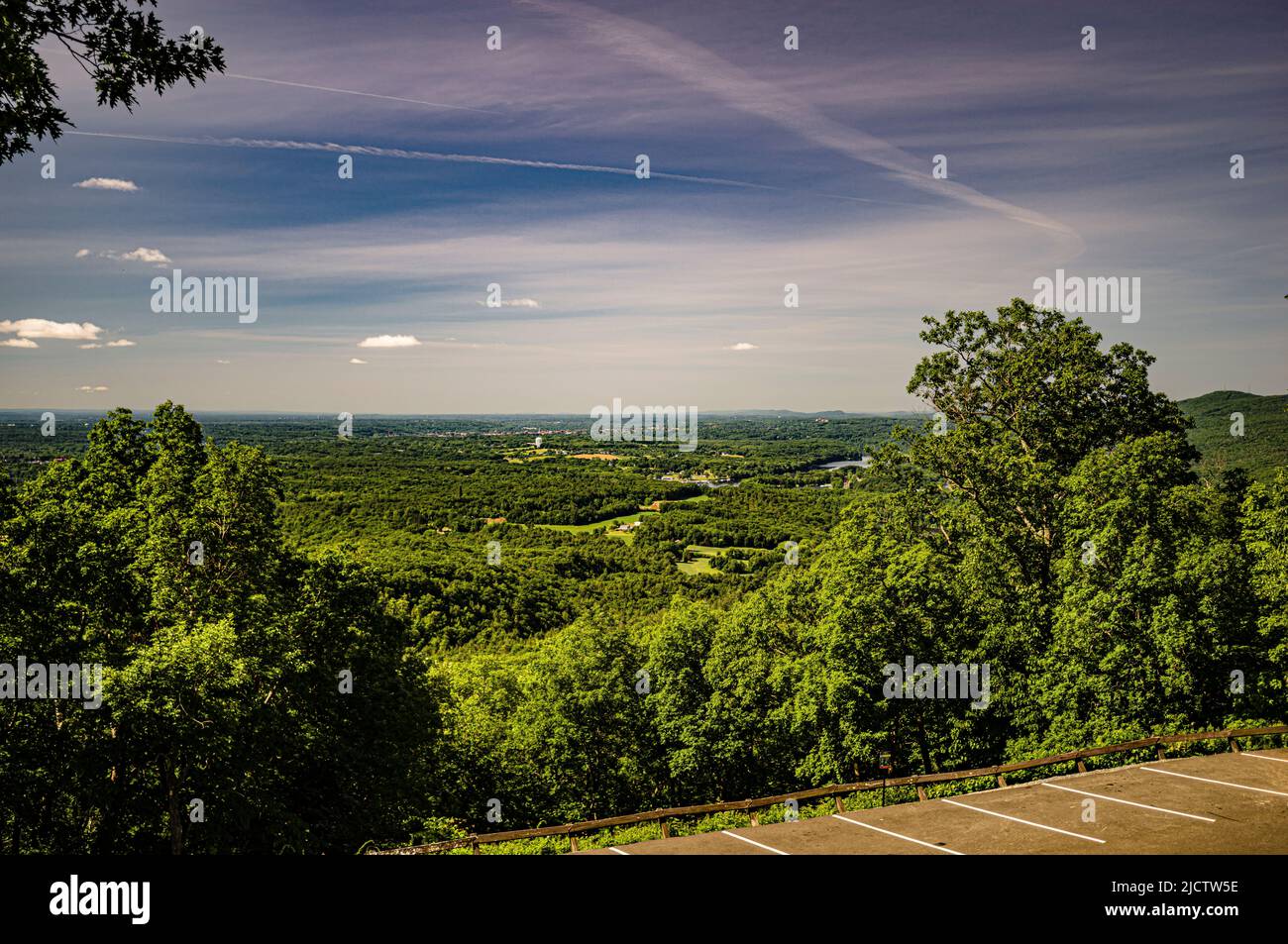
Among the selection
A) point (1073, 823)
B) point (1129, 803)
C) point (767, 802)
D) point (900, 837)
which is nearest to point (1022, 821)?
point (1073, 823)

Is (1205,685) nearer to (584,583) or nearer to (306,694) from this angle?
(306,694)

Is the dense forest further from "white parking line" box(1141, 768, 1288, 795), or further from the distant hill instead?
the distant hill

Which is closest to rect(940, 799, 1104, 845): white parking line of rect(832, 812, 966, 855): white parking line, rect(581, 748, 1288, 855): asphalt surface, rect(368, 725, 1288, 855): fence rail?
rect(581, 748, 1288, 855): asphalt surface

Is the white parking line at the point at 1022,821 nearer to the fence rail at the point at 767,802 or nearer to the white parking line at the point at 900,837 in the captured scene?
the fence rail at the point at 767,802

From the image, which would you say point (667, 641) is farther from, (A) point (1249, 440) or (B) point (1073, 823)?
(A) point (1249, 440)

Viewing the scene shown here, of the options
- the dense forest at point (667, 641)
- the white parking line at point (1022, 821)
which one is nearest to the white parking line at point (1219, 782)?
the white parking line at point (1022, 821)
